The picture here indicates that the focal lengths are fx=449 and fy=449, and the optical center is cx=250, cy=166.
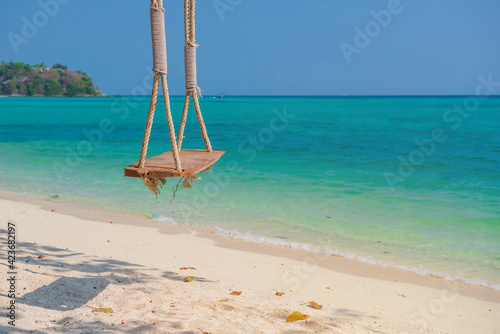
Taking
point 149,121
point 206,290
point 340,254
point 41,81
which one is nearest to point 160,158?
point 149,121

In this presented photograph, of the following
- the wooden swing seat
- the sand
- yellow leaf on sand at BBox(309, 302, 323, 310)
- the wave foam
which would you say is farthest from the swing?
the wave foam

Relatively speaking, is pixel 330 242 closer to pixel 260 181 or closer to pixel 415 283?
pixel 415 283

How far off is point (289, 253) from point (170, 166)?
97.8 inches

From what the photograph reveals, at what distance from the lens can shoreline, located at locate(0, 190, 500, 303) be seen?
440cm

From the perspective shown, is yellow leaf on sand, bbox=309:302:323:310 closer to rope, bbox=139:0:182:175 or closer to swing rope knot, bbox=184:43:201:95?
rope, bbox=139:0:182:175

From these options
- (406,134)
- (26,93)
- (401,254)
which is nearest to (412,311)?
(401,254)

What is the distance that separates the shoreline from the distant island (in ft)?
374

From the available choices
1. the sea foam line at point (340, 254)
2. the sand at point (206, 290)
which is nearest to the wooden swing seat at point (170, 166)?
the sand at point (206, 290)

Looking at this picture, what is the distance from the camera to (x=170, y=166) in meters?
3.11

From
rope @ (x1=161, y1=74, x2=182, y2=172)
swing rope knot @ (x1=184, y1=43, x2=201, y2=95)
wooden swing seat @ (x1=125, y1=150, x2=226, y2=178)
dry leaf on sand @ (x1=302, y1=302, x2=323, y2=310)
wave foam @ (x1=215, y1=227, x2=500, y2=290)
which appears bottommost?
wave foam @ (x1=215, y1=227, x2=500, y2=290)

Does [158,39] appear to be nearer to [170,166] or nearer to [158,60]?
[158,60]

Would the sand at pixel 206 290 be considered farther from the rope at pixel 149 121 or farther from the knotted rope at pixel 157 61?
the rope at pixel 149 121

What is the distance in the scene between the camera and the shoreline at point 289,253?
440cm

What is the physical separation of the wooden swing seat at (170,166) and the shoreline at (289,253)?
1811mm
